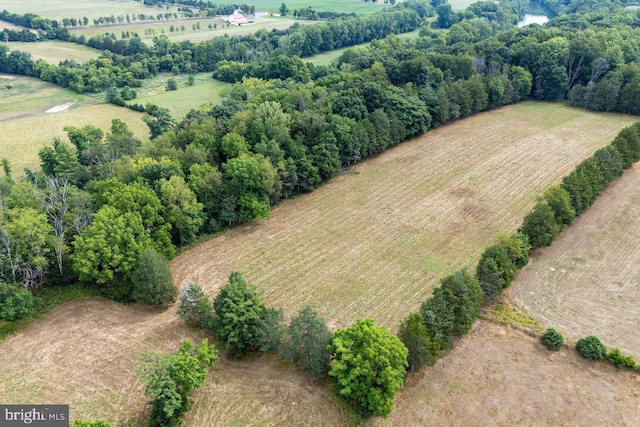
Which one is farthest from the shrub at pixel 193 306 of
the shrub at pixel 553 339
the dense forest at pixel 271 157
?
the shrub at pixel 553 339

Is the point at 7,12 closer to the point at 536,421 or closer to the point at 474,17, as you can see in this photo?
the point at 474,17

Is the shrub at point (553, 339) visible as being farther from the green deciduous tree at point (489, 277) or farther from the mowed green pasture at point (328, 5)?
the mowed green pasture at point (328, 5)

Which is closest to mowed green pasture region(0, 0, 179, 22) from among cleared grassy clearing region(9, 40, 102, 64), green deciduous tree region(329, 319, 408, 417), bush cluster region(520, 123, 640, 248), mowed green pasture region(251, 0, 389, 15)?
cleared grassy clearing region(9, 40, 102, 64)

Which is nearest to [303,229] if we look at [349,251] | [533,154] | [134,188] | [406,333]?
[349,251]

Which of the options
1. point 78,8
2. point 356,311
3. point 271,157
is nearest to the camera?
point 356,311

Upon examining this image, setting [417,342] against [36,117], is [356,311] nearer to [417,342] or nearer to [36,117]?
[417,342]

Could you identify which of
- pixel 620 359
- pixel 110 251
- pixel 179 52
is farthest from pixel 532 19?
pixel 110 251
